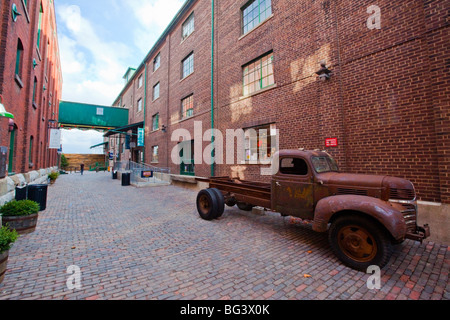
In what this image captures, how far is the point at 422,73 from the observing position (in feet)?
16.2

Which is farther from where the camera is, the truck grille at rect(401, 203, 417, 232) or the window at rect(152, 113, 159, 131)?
the window at rect(152, 113, 159, 131)

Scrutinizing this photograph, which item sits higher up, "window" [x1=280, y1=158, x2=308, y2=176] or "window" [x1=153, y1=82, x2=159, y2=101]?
"window" [x1=153, y1=82, x2=159, y2=101]

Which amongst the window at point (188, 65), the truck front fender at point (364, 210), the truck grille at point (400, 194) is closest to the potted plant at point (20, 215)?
the truck front fender at point (364, 210)

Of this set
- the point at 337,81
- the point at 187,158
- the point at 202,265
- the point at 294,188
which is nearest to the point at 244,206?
the point at 294,188

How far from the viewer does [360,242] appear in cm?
343

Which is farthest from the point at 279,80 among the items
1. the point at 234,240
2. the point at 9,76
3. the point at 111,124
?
the point at 111,124

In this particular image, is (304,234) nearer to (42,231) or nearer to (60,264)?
(60,264)

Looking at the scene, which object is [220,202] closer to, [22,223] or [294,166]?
[294,166]

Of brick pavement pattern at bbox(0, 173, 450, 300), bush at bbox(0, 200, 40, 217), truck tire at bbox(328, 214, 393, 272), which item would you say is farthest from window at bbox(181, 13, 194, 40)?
truck tire at bbox(328, 214, 393, 272)

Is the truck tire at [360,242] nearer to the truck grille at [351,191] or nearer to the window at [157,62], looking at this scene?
the truck grille at [351,191]

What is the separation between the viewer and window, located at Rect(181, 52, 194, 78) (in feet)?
49.0

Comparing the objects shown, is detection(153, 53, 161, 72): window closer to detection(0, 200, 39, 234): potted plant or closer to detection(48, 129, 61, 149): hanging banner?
detection(48, 129, 61, 149): hanging banner

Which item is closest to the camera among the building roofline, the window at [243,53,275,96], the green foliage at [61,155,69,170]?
the window at [243,53,275,96]
